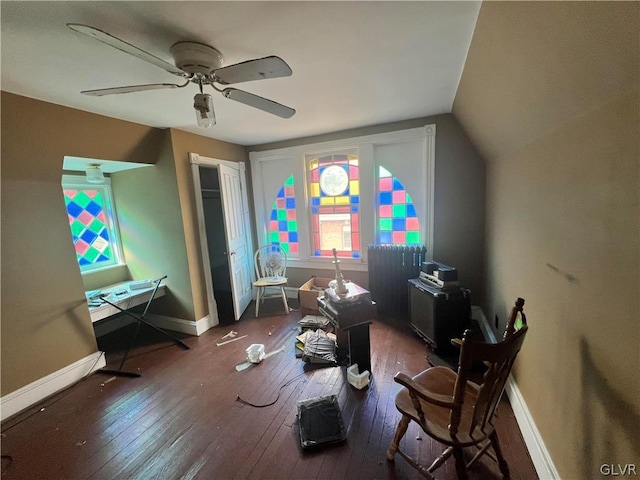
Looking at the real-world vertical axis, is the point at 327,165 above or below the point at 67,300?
above

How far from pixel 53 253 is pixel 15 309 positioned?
48 centimetres

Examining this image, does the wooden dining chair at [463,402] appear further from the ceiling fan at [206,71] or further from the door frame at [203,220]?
the door frame at [203,220]

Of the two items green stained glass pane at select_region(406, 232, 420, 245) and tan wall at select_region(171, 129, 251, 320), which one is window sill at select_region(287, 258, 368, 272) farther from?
tan wall at select_region(171, 129, 251, 320)

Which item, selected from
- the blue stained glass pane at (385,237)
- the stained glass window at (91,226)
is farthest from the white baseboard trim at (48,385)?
the blue stained glass pane at (385,237)

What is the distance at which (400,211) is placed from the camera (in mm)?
3398

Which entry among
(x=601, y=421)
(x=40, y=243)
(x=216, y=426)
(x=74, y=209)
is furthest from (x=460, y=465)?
(x=74, y=209)

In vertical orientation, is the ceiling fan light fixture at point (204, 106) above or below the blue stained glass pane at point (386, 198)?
above

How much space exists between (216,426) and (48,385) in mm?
1629

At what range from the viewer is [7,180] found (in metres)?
1.93

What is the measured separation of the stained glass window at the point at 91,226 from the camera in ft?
10.1

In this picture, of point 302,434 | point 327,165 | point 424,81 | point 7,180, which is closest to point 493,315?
point 302,434

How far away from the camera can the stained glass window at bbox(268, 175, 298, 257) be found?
13.0ft

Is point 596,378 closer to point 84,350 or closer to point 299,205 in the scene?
point 299,205

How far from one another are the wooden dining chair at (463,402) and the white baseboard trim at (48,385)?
277 centimetres
